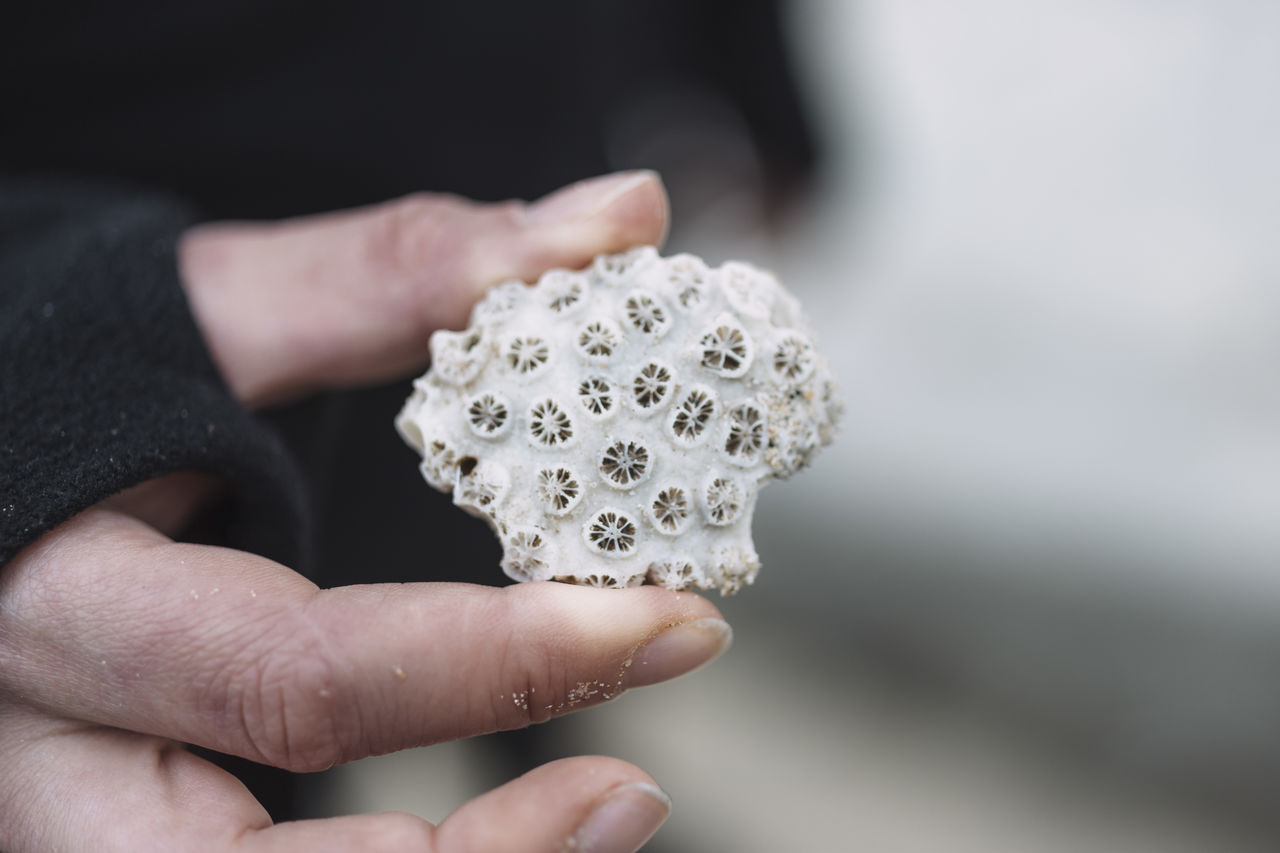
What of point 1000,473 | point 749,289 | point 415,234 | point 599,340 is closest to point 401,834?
point 599,340

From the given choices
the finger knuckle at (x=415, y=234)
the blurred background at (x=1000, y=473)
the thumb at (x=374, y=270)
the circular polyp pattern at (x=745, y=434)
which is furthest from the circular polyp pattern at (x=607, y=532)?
the blurred background at (x=1000, y=473)

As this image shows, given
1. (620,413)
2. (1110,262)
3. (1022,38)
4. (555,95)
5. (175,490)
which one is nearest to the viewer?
(620,413)

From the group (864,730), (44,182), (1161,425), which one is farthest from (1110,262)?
(44,182)

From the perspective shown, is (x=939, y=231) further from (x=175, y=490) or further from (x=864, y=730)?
(x=175, y=490)

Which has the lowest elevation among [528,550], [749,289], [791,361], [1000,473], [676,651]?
[1000,473]

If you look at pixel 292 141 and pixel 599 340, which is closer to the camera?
pixel 599 340

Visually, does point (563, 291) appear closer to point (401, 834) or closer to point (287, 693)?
point (287, 693)
